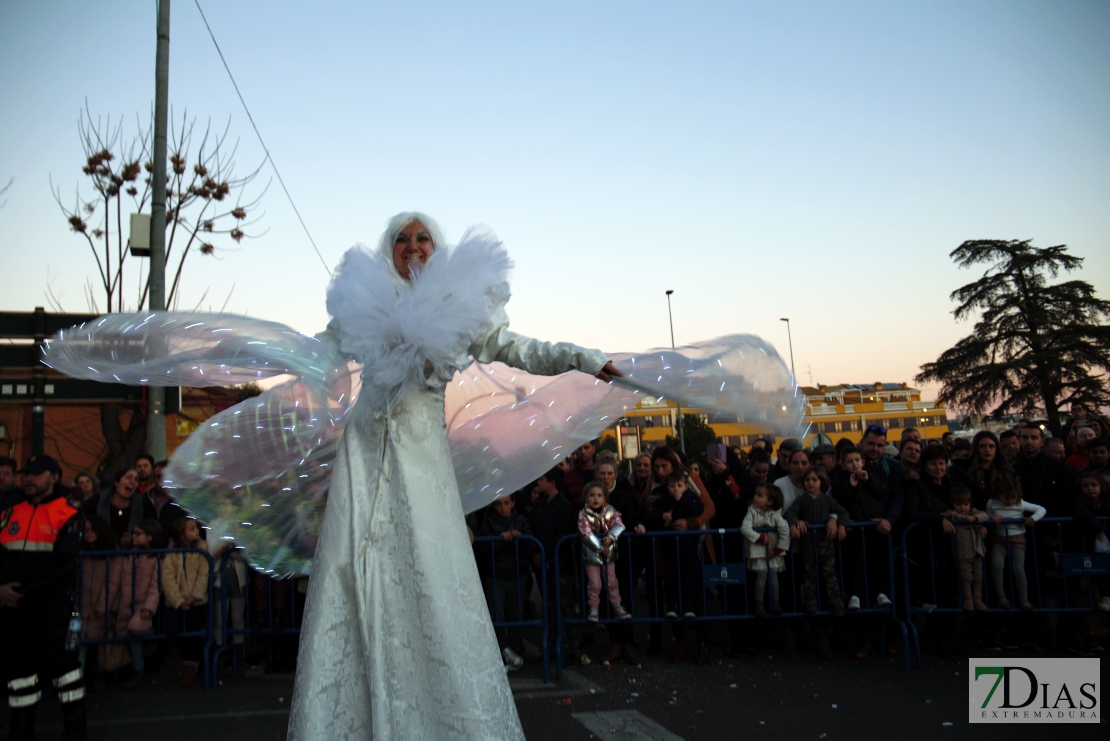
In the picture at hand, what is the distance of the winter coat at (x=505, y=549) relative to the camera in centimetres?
639

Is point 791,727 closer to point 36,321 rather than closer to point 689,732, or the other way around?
point 689,732

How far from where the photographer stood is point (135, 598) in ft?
20.0

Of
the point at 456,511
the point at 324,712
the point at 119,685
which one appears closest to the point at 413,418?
the point at 456,511

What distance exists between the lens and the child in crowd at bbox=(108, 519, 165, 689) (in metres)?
5.99

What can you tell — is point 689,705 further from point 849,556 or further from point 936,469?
point 936,469

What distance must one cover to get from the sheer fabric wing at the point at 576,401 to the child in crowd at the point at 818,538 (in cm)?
304

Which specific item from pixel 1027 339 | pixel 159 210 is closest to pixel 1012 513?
pixel 159 210

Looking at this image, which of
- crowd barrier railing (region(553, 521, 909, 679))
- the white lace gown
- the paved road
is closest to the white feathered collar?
the white lace gown

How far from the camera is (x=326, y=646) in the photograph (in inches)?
112

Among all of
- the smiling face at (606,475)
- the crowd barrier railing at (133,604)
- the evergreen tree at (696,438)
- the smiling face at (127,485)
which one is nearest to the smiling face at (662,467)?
the smiling face at (606,475)

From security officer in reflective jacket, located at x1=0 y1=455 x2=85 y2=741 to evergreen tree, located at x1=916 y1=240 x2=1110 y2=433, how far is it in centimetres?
3883

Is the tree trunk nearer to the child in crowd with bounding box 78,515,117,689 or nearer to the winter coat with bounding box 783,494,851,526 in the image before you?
the child in crowd with bounding box 78,515,117,689

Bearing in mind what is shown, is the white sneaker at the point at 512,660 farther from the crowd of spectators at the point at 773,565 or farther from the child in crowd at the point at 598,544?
the child in crowd at the point at 598,544

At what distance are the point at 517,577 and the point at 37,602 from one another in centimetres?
310
